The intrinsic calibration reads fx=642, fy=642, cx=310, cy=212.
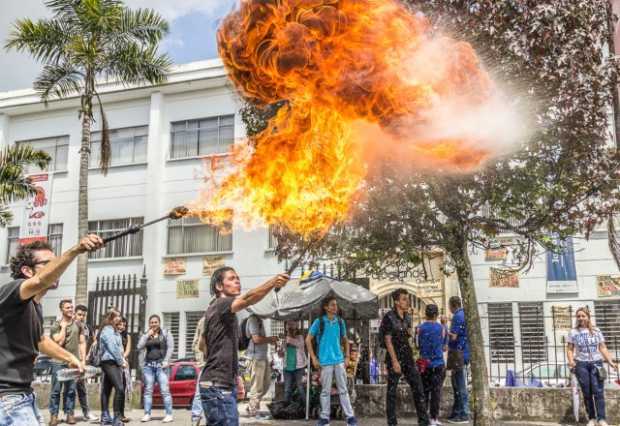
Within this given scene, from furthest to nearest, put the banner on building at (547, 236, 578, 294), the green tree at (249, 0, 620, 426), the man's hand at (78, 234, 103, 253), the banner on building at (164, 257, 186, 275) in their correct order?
the banner on building at (164, 257, 186, 275) < the banner on building at (547, 236, 578, 294) < the green tree at (249, 0, 620, 426) < the man's hand at (78, 234, 103, 253)

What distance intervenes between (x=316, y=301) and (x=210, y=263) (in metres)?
11.9

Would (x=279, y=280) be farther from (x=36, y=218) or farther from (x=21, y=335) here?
(x=36, y=218)

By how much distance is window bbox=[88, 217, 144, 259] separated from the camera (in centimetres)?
2400

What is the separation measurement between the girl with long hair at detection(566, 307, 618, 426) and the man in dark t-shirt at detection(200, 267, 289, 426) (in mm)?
6514

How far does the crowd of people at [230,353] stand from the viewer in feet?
13.7

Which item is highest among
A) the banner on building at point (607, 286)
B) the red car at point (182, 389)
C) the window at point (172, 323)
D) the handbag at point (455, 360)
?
the banner on building at point (607, 286)

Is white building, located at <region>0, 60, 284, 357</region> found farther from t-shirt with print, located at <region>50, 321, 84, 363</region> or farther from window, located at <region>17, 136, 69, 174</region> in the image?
t-shirt with print, located at <region>50, 321, 84, 363</region>

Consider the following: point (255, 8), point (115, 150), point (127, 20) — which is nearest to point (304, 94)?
point (255, 8)

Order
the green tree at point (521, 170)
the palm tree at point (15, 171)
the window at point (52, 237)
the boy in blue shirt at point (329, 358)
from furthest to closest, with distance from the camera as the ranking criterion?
the window at point (52, 237), the palm tree at point (15, 171), the boy in blue shirt at point (329, 358), the green tree at point (521, 170)

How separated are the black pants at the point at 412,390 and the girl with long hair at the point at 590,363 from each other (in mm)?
2651

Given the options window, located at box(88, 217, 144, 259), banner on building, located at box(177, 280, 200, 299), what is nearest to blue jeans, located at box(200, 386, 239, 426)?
banner on building, located at box(177, 280, 200, 299)

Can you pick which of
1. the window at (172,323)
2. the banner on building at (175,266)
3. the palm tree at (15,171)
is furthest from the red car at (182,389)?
the palm tree at (15,171)

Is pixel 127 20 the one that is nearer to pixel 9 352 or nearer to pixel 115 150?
pixel 115 150

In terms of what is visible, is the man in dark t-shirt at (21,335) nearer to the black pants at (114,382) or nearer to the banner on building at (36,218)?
the black pants at (114,382)
